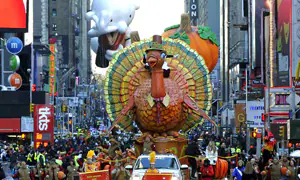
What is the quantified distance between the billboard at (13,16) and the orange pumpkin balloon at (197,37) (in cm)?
2401

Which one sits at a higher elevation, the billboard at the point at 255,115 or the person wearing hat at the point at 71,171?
the billboard at the point at 255,115

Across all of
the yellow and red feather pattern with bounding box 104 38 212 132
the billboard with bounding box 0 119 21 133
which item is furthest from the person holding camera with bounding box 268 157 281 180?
the billboard with bounding box 0 119 21 133

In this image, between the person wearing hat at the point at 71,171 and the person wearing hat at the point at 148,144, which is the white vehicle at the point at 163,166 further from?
the person wearing hat at the point at 148,144

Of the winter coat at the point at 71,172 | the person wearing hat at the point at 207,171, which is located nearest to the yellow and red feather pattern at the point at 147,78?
the winter coat at the point at 71,172

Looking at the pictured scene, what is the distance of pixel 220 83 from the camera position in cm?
15312

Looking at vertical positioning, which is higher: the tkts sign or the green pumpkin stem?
the green pumpkin stem

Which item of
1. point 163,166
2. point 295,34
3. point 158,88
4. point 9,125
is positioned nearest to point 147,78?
point 158,88

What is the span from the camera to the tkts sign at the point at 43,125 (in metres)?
50.5

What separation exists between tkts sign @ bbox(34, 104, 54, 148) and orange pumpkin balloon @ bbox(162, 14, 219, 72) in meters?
14.2

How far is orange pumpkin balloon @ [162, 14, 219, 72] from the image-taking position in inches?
1457

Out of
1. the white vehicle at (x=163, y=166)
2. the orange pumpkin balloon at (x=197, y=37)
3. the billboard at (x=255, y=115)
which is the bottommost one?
the white vehicle at (x=163, y=166)

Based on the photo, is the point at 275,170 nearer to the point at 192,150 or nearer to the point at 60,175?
the point at 192,150

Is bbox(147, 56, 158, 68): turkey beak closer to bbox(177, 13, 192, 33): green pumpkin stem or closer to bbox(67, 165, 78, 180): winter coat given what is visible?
bbox(67, 165, 78, 180): winter coat

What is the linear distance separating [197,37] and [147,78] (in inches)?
327
